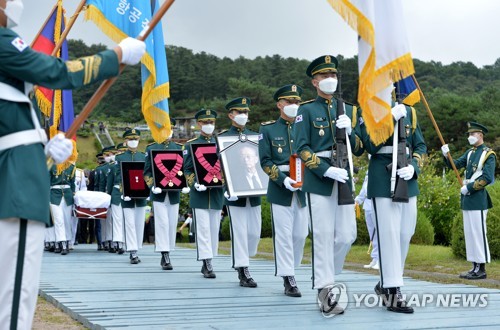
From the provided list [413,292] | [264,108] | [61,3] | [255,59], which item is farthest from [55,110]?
[255,59]

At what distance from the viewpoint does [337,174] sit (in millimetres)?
7133

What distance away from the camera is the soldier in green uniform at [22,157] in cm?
412

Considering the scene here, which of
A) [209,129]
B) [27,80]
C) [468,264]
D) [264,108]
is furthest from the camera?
[264,108]

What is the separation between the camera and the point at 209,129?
11.4 meters

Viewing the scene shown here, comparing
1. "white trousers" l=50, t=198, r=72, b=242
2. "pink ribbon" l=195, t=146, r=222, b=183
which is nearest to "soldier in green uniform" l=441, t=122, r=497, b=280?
"pink ribbon" l=195, t=146, r=222, b=183

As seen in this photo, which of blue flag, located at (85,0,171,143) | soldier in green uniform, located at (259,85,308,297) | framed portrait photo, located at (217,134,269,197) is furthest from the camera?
framed portrait photo, located at (217,134,269,197)

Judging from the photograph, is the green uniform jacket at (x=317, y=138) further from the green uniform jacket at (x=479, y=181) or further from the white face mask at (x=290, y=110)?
the green uniform jacket at (x=479, y=181)

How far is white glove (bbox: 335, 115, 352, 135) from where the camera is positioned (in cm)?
730

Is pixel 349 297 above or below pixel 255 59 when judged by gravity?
below

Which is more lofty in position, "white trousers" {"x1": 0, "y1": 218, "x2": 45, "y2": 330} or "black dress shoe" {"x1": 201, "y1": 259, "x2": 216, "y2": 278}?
"white trousers" {"x1": 0, "y1": 218, "x2": 45, "y2": 330}

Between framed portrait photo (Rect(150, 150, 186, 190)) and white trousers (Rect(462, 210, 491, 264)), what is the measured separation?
471 cm

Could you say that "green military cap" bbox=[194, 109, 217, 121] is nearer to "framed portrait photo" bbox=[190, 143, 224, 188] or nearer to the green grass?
"framed portrait photo" bbox=[190, 143, 224, 188]

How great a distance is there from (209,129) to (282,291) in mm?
3310

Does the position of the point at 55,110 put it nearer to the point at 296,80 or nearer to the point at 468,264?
the point at 468,264
